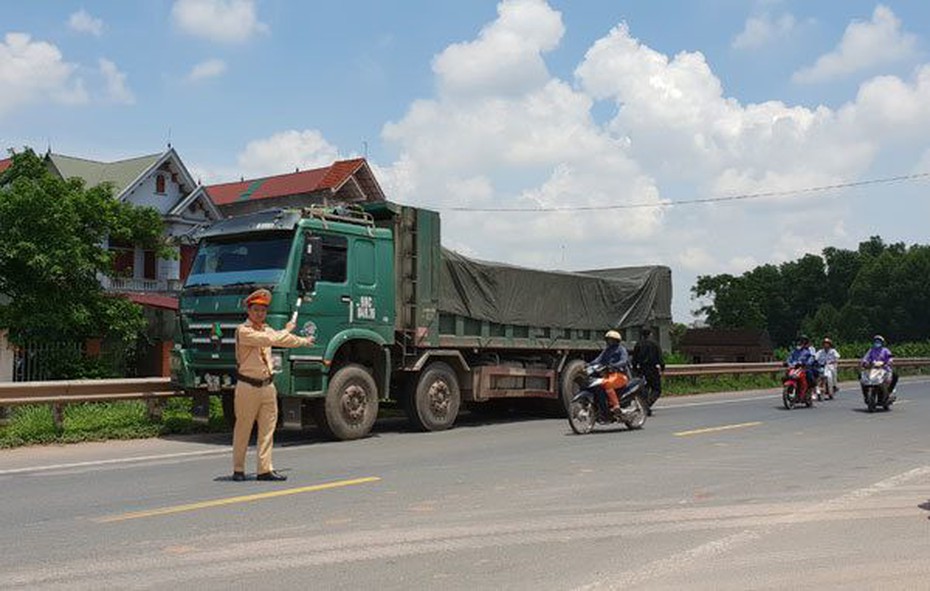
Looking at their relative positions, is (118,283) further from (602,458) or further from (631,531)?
(631,531)

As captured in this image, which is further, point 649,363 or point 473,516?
point 649,363

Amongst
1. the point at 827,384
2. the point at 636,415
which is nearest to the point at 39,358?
the point at 636,415

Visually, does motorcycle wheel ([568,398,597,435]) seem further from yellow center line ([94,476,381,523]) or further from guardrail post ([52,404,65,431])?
guardrail post ([52,404,65,431])

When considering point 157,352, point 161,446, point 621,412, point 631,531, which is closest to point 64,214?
point 157,352

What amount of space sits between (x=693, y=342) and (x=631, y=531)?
223ft

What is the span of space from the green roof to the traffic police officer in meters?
30.3

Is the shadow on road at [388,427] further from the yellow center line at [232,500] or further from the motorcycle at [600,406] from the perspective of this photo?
the yellow center line at [232,500]

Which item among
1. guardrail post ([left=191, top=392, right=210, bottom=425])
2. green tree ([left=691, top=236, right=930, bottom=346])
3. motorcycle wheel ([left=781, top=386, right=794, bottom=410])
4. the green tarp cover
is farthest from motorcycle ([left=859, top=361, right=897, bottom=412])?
green tree ([left=691, top=236, right=930, bottom=346])

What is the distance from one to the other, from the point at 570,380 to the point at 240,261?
22.8 ft

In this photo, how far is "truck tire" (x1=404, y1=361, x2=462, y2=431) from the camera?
46.7 ft

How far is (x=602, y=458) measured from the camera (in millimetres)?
10805

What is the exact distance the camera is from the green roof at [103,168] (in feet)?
123

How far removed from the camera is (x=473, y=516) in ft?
23.6

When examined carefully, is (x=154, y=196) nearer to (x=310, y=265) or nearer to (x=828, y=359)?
(x=828, y=359)
